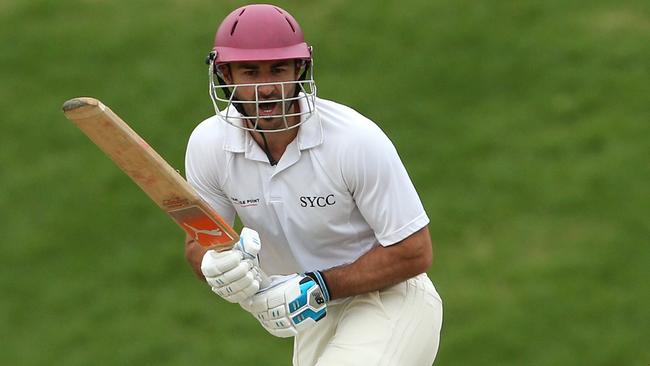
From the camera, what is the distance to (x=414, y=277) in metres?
4.89

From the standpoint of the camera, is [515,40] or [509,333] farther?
[515,40]

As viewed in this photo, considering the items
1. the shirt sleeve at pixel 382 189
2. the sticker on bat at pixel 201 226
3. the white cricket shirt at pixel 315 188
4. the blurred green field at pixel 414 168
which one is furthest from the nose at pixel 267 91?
the blurred green field at pixel 414 168

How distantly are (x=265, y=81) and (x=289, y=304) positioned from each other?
0.69m

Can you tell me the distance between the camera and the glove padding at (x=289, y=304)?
468 cm

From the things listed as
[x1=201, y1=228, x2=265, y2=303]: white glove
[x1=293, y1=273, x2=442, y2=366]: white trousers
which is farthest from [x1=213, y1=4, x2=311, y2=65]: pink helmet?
[x1=293, y1=273, x2=442, y2=366]: white trousers

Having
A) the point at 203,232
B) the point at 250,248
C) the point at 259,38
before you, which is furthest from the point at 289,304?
the point at 259,38

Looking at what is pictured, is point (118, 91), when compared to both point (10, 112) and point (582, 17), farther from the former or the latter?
point (582, 17)

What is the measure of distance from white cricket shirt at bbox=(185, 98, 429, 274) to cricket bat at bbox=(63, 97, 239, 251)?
28cm

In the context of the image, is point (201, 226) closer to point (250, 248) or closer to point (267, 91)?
point (250, 248)

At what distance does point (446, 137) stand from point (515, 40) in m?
0.92

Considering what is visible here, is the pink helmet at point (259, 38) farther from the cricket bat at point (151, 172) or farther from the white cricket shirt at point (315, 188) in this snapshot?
the cricket bat at point (151, 172)

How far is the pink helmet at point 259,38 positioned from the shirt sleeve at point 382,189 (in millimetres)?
366

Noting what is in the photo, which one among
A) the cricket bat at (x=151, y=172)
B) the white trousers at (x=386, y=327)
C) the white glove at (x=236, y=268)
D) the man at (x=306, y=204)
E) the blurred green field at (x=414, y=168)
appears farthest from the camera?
the blurred green field at (x=414, y=168)

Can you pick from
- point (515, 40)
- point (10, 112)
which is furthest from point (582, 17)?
point (10, 112)
